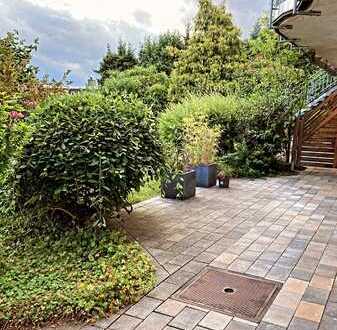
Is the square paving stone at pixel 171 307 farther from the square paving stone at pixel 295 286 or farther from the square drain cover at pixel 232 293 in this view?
the square paving stone at pixel 295 286

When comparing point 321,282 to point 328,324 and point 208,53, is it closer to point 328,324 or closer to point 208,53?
point 328,324

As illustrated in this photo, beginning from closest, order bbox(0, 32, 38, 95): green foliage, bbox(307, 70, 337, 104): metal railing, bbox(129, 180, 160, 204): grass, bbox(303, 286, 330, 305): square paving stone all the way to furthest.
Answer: bbox(303, 286, 330, 305): square paving stone, bbox(0, 32, 38, 95): green foliage, bbox(129, 180, 160, 204): grass, bbox(307, 70, 337, 104): metal railing

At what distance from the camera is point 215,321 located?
244 centimetres

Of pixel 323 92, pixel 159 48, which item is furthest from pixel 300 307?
pixel 159 48

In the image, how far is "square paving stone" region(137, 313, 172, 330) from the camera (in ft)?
7.67

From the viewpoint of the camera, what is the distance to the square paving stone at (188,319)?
2.36 meters

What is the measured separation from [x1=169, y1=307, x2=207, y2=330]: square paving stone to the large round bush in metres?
1.35

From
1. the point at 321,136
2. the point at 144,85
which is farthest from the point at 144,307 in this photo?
the point at 144,85

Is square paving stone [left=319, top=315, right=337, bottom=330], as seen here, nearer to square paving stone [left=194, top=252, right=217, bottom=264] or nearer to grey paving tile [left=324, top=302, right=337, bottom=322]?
grey paving tile [left=324, top=302, right=337, bottom=322]

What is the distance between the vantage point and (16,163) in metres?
3.59

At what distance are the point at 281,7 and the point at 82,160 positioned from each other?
17.9 feet

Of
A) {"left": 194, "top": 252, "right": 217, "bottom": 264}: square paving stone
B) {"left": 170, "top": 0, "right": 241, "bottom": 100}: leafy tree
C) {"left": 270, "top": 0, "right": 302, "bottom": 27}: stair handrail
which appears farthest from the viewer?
{"left": 170, "top": 0, "right": 241, "bottom": 100}: leafy tree

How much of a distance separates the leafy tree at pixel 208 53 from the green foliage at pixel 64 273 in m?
10.7

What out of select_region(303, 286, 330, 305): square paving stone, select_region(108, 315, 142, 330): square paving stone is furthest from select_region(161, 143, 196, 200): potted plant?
select_region(108, 315, 142, 330): square paving stone
